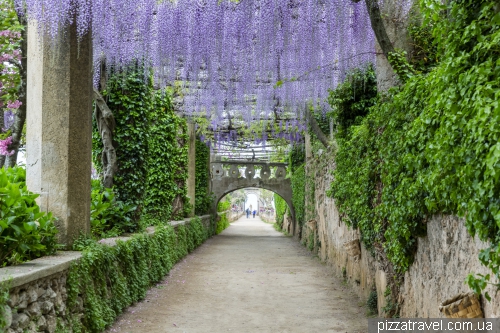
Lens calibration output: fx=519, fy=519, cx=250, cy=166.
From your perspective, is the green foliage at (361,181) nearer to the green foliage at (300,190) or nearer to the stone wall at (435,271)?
the stone wall at (435,271)

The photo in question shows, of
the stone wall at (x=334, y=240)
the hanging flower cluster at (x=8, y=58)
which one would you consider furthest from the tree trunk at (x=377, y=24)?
the hanging flower cluster at (x=8, y=58)

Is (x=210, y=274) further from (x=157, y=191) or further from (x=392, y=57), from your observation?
(x=392, y=57)

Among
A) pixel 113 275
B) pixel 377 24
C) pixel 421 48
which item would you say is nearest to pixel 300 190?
pixel 421 48

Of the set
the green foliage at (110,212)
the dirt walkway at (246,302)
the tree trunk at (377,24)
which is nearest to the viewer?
the tree trunk at (377,24)

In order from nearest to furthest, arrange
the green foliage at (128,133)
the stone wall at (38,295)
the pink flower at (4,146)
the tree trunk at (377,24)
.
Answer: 1. the stone wall at (38,295)
2. the tree trunk at (377,24)
3. the pink flower at (4,146)
4. the green foliage at (128,133)

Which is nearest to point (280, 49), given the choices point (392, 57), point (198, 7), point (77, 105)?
point (198, 7)

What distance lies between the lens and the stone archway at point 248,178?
18.5 meters

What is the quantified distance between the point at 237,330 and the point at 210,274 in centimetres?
361

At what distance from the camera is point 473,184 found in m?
2.22

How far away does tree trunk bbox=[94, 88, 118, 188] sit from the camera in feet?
20.9

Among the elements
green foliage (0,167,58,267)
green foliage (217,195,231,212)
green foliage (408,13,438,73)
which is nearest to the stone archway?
green foliage (217,195,231,212)

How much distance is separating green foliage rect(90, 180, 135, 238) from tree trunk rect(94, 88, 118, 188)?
0.55 feet

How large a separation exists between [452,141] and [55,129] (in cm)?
338

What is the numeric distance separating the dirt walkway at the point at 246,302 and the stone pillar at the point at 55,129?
3.86 feet
